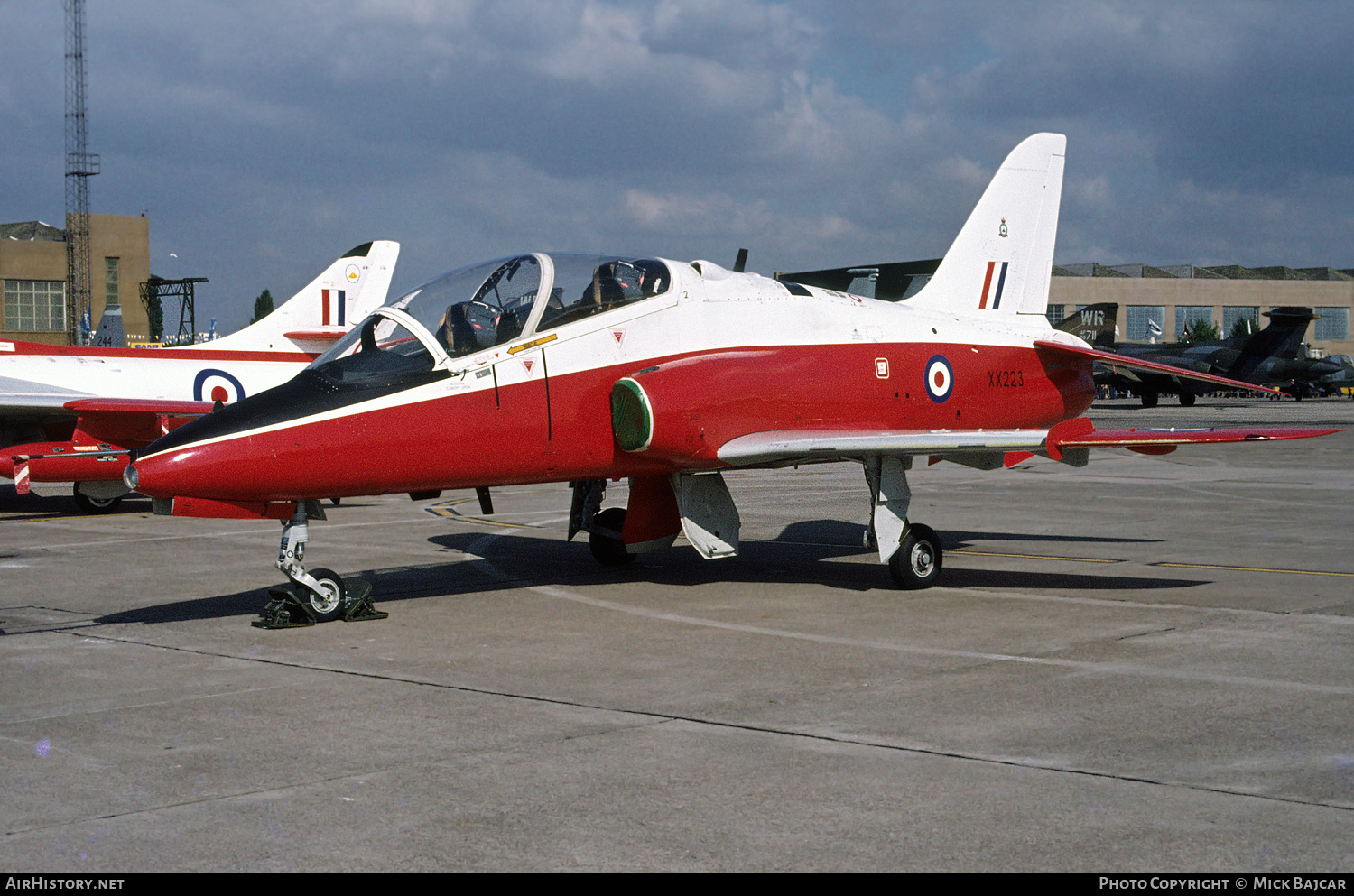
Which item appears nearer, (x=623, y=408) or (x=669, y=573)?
(x=623, y=408)

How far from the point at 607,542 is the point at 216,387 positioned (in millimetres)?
11952

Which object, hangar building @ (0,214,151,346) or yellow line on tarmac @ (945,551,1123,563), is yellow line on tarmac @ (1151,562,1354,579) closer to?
yellow line on tarmac @ (945,551,1123,563)

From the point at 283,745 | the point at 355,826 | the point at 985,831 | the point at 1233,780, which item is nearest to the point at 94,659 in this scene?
the point at 283,745

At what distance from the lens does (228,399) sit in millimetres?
21531

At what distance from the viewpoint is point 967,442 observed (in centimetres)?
1005

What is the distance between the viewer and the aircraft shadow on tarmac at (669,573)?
34.8 feet

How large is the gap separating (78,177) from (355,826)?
10522 cm

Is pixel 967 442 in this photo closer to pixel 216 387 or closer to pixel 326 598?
pixel 326 598

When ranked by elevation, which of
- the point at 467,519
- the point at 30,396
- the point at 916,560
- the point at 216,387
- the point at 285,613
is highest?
the point at 216,387

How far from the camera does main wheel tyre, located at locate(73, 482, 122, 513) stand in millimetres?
19141

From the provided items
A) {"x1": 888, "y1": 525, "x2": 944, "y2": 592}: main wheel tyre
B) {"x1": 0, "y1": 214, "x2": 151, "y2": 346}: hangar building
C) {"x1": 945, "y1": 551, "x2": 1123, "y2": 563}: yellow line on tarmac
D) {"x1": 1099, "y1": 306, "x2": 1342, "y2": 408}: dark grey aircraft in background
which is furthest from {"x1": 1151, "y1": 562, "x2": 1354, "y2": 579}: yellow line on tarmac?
{"x1": 0, "y1": 214, "x2": 151, "y2": 346}: hangar building

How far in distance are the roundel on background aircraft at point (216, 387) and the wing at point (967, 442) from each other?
45.4ft

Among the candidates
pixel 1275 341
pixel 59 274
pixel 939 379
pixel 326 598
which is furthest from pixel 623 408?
pixel 59 274

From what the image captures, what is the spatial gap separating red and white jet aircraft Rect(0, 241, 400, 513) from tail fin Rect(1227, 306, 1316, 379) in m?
48.6
